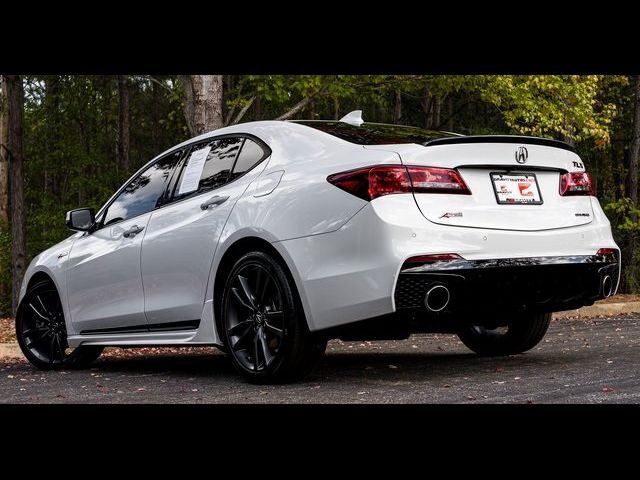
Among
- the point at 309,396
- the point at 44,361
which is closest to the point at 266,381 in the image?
the point at 309,396

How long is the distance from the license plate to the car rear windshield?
19.7 inches

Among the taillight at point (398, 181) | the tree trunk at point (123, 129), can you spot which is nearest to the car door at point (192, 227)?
the taillight at point (398, 181)

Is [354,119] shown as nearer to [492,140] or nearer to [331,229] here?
[492,140]

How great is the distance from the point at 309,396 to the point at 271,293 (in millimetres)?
760

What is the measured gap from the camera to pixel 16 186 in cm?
1948

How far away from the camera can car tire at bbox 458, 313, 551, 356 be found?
731 cm

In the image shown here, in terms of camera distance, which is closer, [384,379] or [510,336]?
[384,379]

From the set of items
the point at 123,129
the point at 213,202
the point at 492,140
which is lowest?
the point at 213,202

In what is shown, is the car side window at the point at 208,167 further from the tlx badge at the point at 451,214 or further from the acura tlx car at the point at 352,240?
the tlx badge at the point at 451,214

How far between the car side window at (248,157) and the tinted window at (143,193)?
0.91m

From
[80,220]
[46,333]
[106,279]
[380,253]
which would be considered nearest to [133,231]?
[106,279]

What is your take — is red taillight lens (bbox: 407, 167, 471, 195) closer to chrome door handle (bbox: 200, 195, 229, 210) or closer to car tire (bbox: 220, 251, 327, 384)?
car tire (bbox: 220, 251, 327, 384)

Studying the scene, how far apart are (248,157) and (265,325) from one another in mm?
1217
